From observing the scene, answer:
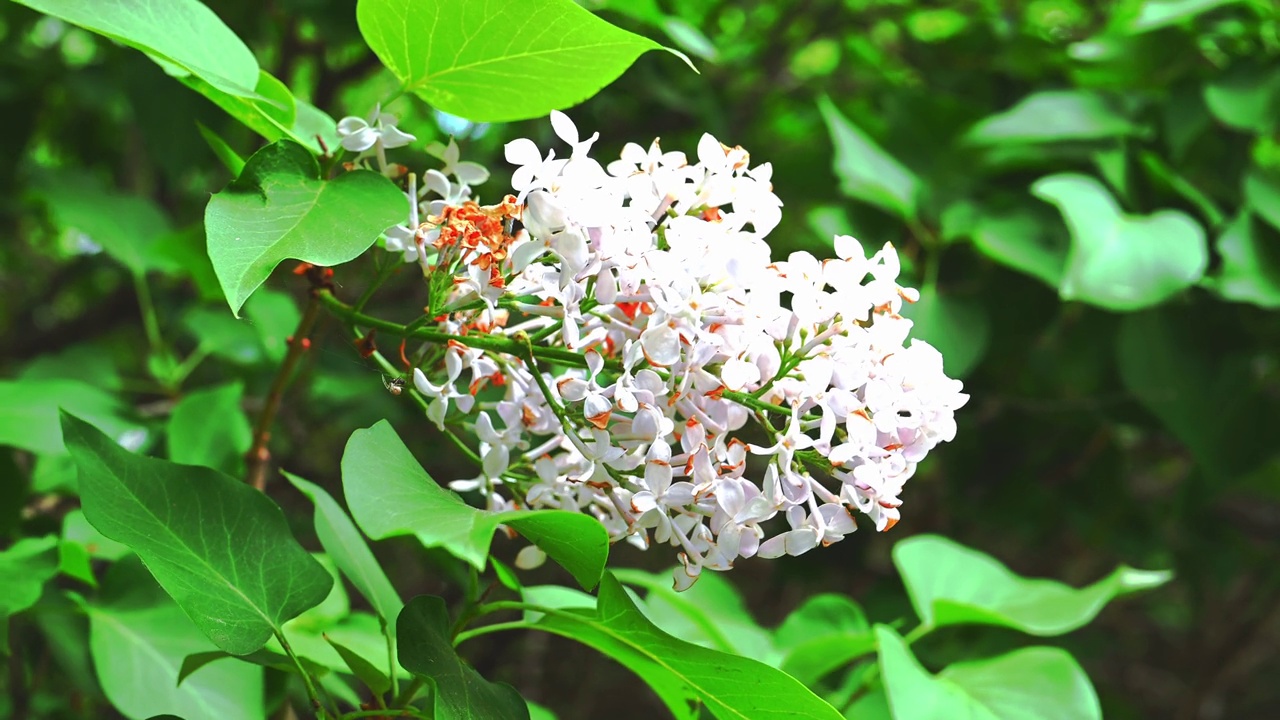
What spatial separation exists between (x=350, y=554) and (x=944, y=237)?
33.3 inches

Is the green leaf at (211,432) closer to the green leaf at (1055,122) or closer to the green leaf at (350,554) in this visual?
the green leaf at (350,554)

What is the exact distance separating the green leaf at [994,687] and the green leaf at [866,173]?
1.93ft

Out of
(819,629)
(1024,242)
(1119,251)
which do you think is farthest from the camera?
(1024,242)

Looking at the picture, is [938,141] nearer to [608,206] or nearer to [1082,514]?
[1082,514]

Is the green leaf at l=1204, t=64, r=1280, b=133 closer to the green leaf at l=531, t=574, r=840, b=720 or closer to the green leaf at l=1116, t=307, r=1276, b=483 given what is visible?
the green leaf at l=1116, t=307, r=1276, b=483

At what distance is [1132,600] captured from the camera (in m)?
2.27

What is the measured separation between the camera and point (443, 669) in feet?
1.69

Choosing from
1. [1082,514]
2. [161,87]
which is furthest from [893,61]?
[161,87]

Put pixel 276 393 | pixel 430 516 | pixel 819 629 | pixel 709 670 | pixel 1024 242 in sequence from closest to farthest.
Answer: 1. pixel 430 516
2. pixel 709 670
3. pixel 276 393
4. pixel 819 629
5. pixel 1024 242

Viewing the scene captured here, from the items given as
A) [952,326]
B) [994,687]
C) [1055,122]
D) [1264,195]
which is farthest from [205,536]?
[1264,195]

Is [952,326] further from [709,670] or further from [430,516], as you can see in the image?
[430,516]

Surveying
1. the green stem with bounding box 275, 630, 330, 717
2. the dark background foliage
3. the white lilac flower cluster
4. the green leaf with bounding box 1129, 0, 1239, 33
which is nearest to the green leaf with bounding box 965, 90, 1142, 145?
the dark background foliage

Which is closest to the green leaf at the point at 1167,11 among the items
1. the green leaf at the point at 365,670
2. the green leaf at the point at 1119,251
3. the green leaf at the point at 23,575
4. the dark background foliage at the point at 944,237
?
the dark background foliage at the point at 944,237

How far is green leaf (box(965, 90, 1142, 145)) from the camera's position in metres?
1.23
